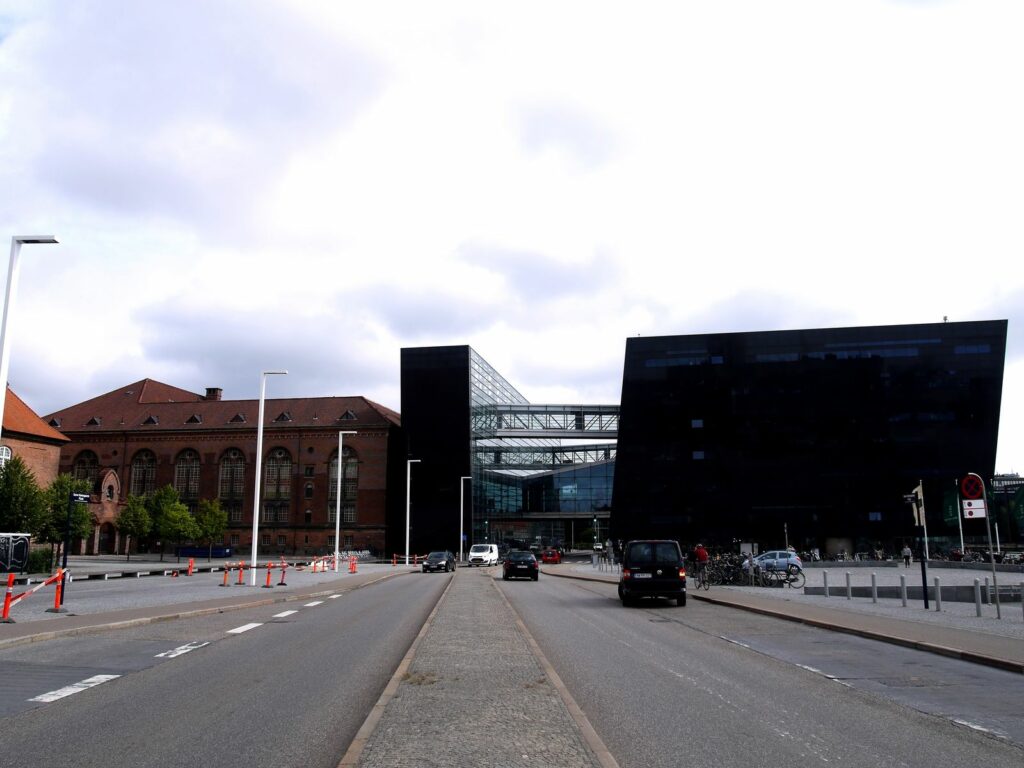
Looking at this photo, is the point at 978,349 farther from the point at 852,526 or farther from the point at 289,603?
the point at 289,603

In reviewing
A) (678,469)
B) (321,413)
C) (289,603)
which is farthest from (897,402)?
(289,603)

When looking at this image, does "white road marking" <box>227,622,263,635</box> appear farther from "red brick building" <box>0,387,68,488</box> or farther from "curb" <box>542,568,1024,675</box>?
"red brick building" <box>0,387,68,488</box>

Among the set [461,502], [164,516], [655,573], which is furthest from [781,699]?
[461,502]

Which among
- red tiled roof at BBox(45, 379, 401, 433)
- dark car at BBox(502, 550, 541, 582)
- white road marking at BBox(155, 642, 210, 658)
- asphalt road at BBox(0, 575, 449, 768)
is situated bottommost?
dark car at BBox(502, 550, 541, 582)

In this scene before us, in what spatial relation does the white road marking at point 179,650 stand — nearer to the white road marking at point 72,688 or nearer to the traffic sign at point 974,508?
the white road marking at point 72,688

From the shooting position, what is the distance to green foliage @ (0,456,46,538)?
45094 mm

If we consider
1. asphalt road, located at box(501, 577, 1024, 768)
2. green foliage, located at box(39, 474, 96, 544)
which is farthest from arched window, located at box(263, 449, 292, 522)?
asphalt road, located at box(501, 577, 1024, 768)

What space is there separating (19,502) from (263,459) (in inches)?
2050

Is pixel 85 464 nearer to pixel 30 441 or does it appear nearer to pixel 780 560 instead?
pixel 30 441

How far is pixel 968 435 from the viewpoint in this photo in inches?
3226

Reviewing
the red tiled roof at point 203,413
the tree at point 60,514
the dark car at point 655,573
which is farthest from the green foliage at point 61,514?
the red tiled roof at point 203,413

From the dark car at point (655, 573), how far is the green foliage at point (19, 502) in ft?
119

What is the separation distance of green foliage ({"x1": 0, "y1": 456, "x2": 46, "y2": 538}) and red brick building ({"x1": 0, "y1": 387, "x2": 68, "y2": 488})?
19.6m

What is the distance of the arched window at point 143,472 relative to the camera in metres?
100
